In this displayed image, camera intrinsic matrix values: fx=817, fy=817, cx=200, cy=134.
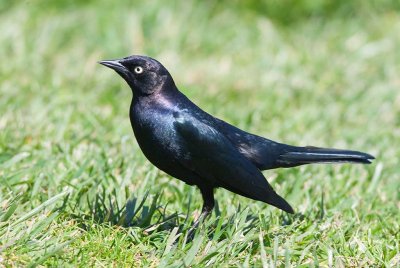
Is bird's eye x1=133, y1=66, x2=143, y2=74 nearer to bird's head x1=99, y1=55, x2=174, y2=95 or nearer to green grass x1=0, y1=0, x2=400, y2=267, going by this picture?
bird's head x1=99, y1=55, x2=174, y2=95

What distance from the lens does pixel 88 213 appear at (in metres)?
4.02

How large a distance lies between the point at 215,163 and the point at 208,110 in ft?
8.99

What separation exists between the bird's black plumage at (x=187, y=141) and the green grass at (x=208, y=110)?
172 mm

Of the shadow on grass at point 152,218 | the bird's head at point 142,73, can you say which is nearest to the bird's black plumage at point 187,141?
the bird's head at point 142,73

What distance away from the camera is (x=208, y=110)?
6.69m

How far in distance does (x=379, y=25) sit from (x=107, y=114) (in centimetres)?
386

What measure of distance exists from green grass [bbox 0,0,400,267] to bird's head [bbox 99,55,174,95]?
0.55 m

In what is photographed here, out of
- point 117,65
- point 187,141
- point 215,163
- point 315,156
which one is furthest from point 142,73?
point 315,156

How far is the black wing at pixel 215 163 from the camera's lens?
3.92 m

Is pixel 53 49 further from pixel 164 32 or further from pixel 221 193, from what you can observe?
pixel 221 193

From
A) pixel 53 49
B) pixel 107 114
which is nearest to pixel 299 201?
pixel 107 114

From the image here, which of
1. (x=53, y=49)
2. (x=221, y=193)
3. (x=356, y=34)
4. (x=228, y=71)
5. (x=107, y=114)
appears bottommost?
(x=221, y=193)

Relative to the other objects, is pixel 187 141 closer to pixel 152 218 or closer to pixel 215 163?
pixel 215 163

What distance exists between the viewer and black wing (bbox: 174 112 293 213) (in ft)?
12.9
